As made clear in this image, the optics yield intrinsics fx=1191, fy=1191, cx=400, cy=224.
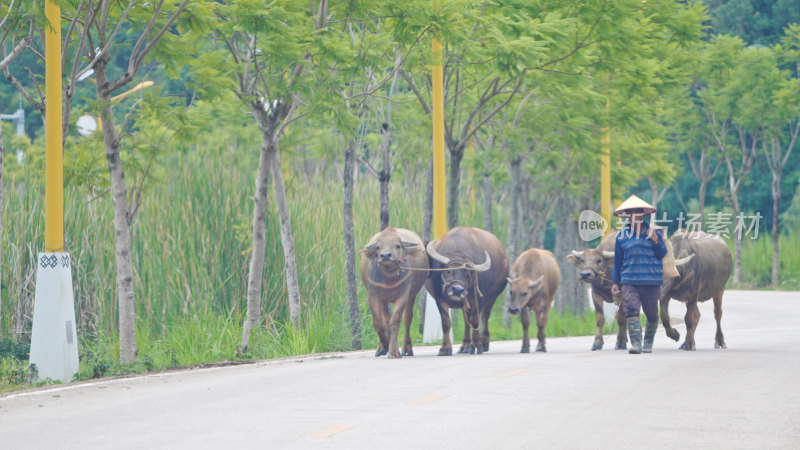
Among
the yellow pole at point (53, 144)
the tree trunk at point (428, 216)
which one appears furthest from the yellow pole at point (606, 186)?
the yellow pole at point (53, 144)

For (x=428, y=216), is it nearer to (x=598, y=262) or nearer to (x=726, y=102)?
(x=598, y=262)

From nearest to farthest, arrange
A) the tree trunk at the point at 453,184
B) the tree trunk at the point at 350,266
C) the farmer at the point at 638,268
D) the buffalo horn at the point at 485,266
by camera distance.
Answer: the farmer at the point at 638,268
the buffalo horn at the point at 485,266
the tree trunk at the point at 350,266
the tree trunk at the point at 453,184

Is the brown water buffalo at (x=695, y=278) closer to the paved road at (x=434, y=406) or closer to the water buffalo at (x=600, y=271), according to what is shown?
the water buffalo at (x=600, y=271)

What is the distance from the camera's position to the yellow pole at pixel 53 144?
1437 centimetres

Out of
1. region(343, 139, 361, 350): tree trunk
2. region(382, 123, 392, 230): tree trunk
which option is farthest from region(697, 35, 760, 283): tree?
region(343, 139, 361, 350): tree trunk

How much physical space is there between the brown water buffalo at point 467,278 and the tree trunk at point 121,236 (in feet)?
14.4

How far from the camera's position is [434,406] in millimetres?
10719

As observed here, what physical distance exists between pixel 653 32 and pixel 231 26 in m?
11.9

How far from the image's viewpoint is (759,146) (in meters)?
54.8

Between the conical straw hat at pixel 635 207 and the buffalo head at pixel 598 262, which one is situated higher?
the conical straw hat at pixel 635 207

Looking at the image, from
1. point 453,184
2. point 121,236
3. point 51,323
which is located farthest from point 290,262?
point 51,323

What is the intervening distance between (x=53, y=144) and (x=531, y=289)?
7729 millimetres

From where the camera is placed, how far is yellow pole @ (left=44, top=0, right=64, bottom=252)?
566 inches

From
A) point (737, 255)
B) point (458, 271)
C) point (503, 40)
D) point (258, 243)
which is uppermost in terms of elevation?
point (503, 40)
